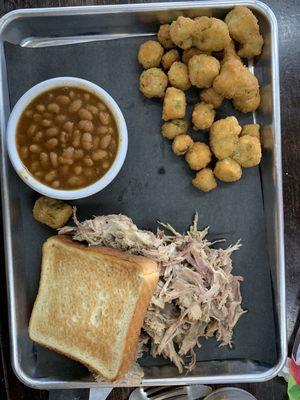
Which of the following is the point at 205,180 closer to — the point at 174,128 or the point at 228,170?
the point at 228,170

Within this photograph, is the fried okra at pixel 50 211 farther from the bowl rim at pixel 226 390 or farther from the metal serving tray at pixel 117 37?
the bowl rim at pixel 226 390

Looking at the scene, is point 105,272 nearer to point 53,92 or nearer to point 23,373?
point 23,373

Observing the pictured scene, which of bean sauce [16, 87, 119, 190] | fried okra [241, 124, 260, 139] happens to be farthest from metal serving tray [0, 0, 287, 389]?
bean sauce [16, 87, 119, 190]

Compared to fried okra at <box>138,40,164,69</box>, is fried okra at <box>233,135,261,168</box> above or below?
below

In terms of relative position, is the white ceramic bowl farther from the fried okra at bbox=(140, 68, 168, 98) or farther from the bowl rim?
the bowl rim

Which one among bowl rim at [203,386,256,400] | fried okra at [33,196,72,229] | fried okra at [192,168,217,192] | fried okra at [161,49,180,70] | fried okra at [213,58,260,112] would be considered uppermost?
fried okra at [161,49,180,70]

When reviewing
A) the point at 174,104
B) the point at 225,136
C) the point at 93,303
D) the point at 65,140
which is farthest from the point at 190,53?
the point at 93,303

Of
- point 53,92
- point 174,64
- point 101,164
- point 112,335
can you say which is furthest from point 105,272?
point 174,64
